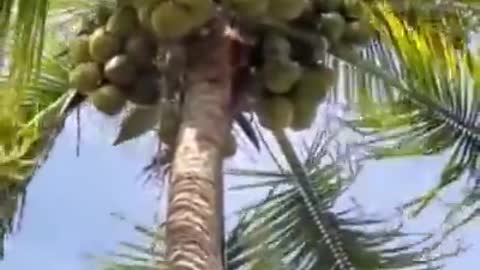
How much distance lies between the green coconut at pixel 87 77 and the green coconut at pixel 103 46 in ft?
0.13

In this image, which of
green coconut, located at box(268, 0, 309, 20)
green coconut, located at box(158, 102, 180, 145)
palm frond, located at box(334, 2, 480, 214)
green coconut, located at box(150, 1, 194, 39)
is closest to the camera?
green coconut, located at box(150, 1, 194, 39)

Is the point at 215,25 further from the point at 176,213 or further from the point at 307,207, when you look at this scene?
the point at 307,207

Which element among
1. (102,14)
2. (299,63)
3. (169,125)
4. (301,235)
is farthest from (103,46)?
(301,235)

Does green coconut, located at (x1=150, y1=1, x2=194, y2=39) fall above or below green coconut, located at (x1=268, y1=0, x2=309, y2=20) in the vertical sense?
below

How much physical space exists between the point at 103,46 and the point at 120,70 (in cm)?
13

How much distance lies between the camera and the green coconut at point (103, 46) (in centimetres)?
445

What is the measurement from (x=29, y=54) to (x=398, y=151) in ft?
7.02

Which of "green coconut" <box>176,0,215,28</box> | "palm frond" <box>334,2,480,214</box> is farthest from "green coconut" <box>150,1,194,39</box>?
"palm frond" <box>334,2,480,214</box>

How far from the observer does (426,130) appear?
557 cm

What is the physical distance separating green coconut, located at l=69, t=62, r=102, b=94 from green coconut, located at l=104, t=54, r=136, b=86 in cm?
7

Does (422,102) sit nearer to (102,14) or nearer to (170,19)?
(102,14)

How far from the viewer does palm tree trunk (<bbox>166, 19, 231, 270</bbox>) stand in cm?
369

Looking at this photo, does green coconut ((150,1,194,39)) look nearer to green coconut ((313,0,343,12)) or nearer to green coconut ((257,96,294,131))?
green coconut ((257,96,294,131))

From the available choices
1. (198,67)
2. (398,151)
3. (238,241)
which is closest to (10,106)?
(198,67)
